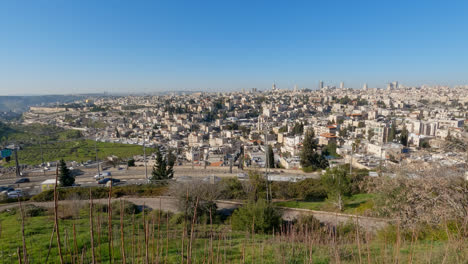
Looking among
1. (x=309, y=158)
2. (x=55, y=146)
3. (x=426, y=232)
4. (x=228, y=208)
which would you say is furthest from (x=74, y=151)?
(x=426, y=232)

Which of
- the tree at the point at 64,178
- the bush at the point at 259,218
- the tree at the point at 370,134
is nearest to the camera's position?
the bush at the point at 259,218

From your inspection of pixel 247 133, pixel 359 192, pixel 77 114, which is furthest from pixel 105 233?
pixel 77 114

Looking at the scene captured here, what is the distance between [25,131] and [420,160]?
36.7m

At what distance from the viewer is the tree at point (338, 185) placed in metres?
6.49

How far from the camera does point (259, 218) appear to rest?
434cm

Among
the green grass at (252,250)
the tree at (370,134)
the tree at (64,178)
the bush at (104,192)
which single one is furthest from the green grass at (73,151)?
the tree at (370,134)

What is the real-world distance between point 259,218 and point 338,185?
10.2 feet

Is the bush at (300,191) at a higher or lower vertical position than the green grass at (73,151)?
higher

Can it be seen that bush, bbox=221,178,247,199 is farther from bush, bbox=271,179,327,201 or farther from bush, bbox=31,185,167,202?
bush, bbox=31,185,167,202

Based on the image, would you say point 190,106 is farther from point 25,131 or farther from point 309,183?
point 309,183

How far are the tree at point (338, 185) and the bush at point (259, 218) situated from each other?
270cm

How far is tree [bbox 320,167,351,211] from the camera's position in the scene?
6492 mm

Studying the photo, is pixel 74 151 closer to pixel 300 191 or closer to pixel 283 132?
pixel 283 132

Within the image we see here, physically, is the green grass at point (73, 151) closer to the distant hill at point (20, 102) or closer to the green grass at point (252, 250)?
the green grass at point (252, 250)
